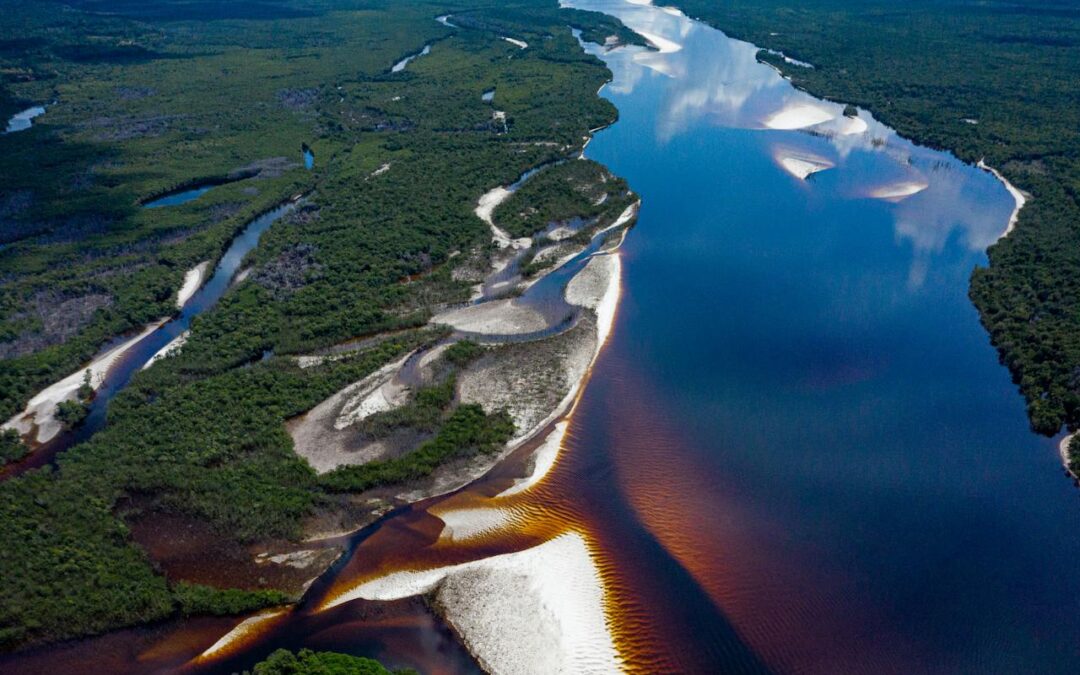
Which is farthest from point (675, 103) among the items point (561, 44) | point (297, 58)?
point (297, 58)

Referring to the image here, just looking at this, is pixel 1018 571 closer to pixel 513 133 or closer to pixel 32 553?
pixel 32 553

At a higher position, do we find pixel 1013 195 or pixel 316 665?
pixel 1013 195

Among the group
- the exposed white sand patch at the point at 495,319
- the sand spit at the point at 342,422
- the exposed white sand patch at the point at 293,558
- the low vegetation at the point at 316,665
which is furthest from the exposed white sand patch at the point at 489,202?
A: the low vegetation at the point at 316,665

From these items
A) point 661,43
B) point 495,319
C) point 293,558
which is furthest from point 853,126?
point 293,558

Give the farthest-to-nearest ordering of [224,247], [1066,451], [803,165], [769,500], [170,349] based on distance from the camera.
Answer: [803,165], [224,247], [170,349], [1066,451], [769,500]

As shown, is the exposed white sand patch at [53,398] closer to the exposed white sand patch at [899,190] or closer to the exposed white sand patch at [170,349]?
the exposed white sand patch at [170,349]

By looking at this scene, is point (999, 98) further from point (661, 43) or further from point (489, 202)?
point (489, 202)

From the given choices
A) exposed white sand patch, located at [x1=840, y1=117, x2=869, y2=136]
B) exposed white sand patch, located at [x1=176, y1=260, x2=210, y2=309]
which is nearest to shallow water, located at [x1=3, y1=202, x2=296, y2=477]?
exposed white sand patch, located at [x1=176, y1=260, x2=210, y2=309]

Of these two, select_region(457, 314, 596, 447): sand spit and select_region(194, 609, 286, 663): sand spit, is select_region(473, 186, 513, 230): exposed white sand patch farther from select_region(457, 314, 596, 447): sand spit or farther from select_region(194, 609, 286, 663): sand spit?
select_region(194, 609, 286, 663): sand spit
